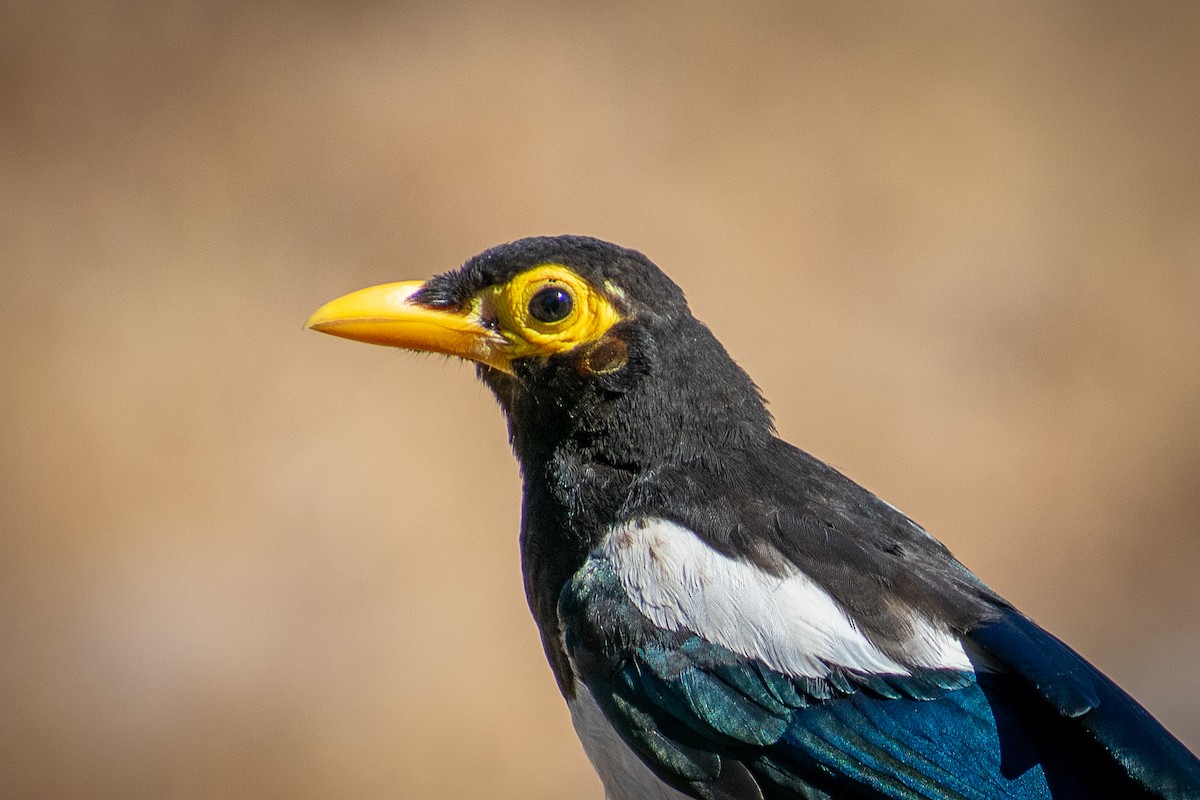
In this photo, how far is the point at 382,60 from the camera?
8148mm

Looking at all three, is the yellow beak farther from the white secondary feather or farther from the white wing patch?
the white secondary feather

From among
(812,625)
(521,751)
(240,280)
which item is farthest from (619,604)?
(240,280)

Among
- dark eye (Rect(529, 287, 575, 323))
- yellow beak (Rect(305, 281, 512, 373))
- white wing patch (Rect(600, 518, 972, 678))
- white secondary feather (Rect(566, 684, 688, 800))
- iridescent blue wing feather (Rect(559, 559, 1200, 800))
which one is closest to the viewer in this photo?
iridescent blue wing feather (Rect(559, 559, 1200, 800))

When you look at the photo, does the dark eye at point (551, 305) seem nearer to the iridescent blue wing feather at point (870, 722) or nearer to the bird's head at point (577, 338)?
the bird's head at point (577, 338)

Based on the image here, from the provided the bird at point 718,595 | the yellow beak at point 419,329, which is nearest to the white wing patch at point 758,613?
the bird at point 718,595

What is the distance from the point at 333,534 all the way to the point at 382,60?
3.15 metres

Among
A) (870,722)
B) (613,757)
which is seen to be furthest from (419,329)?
(870,722)

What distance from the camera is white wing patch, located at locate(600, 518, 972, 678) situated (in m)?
2.74

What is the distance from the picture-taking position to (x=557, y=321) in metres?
3.10

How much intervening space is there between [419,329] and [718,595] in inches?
40.5

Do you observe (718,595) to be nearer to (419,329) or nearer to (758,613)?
(758,613)

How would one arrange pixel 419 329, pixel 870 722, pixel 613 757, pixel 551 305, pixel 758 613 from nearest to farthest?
pixel 870 722
pixel 758 613
pixel 613 757
pixel 551 305
pixel 419 329

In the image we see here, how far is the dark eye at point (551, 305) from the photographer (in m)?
3.08

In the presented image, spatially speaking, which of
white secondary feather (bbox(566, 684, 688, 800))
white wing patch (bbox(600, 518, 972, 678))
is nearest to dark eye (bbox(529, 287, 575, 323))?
white wing patch (bbox(600, 518, 972, 678))
